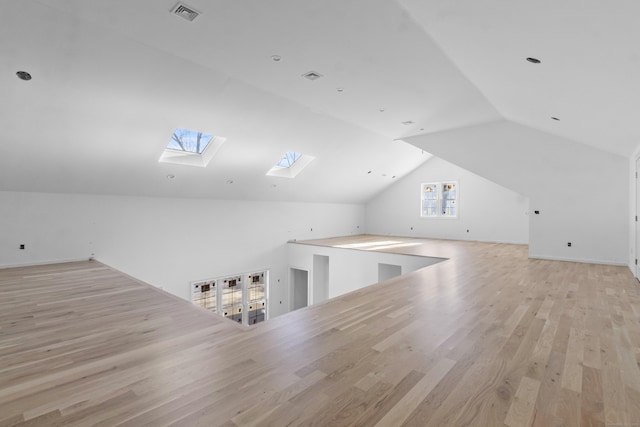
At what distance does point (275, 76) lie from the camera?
4.22 meters

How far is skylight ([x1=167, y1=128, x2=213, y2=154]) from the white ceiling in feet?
1.42

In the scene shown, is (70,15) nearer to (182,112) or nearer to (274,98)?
(182,112)

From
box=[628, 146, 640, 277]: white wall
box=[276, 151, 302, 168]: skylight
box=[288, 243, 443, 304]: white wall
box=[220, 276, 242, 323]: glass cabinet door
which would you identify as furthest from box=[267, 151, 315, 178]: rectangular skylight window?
box=[628, 146, 640, 277]: white wall

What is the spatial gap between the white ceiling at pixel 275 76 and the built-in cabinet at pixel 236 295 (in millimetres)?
2840

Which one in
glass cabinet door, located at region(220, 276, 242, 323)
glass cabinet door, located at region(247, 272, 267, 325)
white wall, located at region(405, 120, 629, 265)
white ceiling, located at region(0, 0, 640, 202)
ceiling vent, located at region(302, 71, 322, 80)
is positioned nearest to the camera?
white ceiling, located at region(0, 0, 640, 202)

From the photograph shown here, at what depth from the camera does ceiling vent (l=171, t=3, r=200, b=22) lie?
2.80 m

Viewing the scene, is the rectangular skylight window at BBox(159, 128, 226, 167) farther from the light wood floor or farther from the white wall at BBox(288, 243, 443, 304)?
the white wall at BBox(288, 243, 443, 304)

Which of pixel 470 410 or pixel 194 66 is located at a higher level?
pixel 194 66

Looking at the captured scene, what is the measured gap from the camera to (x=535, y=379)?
76.0 inches

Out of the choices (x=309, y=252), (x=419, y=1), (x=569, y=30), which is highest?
(x=419, y=1)

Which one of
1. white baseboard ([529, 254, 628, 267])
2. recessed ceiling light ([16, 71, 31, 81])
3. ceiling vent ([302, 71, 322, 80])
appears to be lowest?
white baseboard ([529, 254, 628, 267])

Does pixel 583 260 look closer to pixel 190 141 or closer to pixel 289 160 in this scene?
pixel 289 160

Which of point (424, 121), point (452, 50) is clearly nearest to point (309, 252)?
point (424, 121)

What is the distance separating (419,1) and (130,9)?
2449 mm
